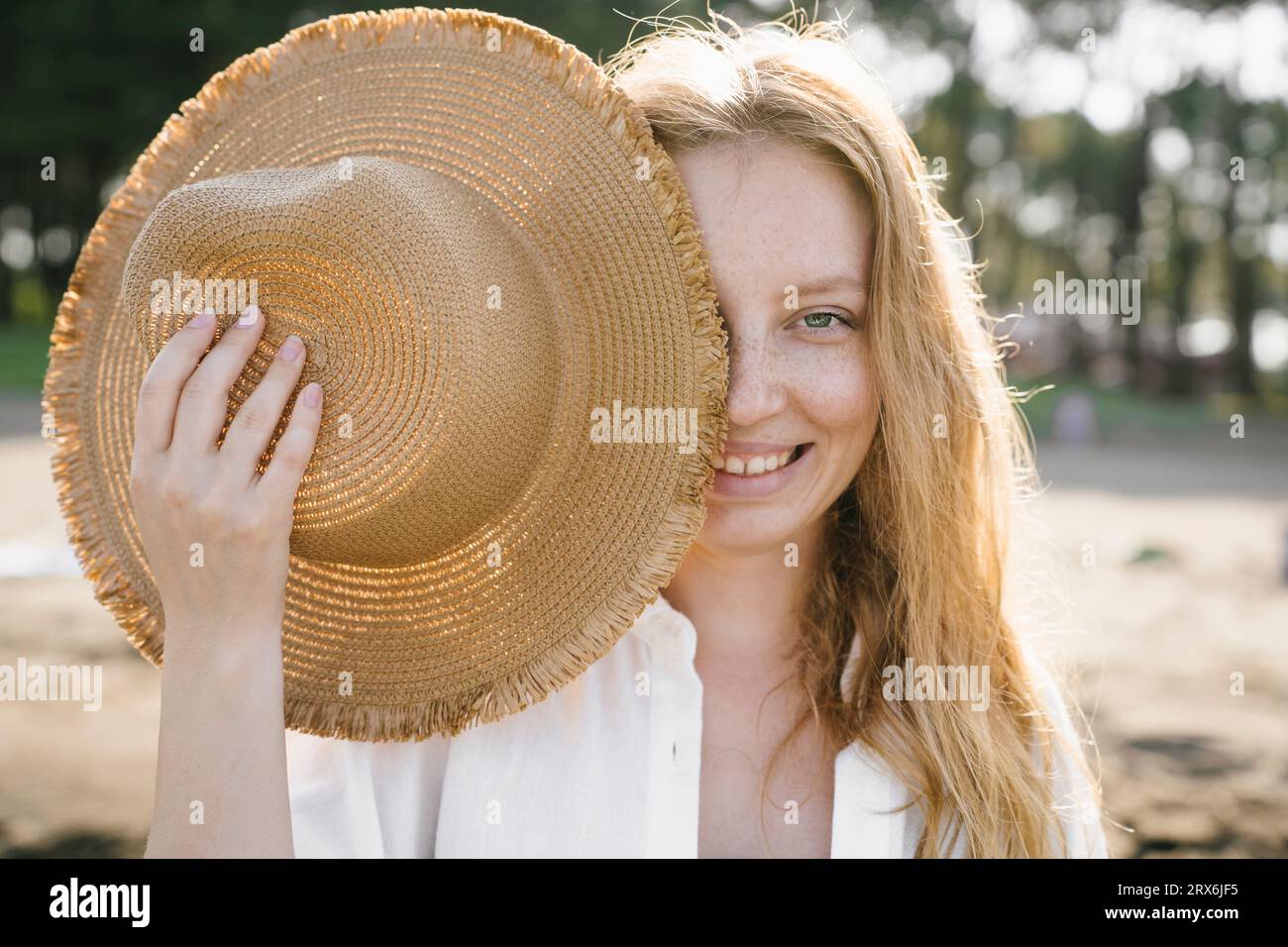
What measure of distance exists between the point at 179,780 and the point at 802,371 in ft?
3.40

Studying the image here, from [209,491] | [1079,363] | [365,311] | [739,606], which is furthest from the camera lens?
[1079,363]

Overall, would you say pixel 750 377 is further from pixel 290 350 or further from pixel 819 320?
pixel 290 350

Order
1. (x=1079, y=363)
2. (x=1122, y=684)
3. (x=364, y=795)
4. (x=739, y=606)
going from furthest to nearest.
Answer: (x=1079, y=363)
(x=1122, y=684)
(x=739, y=606)
(x=364, y=795)

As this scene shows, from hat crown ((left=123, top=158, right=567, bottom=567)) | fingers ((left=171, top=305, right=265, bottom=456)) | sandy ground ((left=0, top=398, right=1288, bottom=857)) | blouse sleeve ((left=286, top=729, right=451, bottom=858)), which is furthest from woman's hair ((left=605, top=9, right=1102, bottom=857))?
fingers ((left=171, top=305, right=265, bottom=456))

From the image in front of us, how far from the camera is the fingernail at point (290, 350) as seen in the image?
1.36m

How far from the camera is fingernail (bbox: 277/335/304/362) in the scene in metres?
1.36

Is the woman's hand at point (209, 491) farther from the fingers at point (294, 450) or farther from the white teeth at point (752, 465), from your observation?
the white teeth at point (752, 465)

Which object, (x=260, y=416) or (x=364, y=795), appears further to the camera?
(x=364, y=795)

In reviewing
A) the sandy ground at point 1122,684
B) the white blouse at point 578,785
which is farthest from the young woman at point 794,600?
the sandy ground at point 1122,684

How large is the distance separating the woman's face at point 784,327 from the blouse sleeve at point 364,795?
59 centimetres

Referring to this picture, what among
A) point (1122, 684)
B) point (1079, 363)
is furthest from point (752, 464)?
point (1079, 363)

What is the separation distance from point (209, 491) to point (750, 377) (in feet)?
2.52

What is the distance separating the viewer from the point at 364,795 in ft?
5.11
